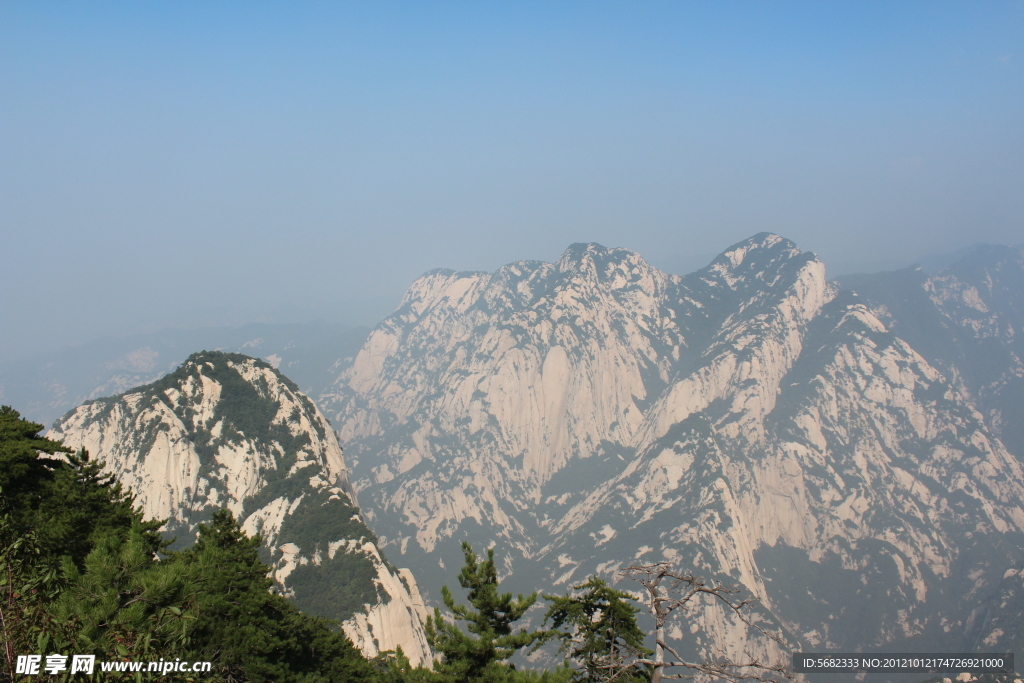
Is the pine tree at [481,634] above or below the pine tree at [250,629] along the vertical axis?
below

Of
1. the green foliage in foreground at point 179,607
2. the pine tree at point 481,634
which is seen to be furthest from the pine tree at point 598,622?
the pine tree at point 481,634

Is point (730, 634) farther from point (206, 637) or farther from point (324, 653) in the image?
point (206, 637)

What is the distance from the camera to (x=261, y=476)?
10056 cm

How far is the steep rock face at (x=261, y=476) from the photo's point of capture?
81.1 metres

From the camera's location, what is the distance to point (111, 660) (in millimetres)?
12750

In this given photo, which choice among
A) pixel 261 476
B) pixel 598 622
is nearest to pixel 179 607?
pixel 598 622

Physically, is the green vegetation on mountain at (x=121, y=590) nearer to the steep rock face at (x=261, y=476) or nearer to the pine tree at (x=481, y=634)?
the pine tree at (x=481, y=634)

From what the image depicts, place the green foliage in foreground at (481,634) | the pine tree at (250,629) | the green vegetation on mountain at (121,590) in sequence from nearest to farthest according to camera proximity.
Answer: the green vegetation on mountain at (121,590) → the pine tree at (250,629) → the green foliage in foreground at (481,634)

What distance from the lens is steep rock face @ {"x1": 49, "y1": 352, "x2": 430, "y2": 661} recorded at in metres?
81.1

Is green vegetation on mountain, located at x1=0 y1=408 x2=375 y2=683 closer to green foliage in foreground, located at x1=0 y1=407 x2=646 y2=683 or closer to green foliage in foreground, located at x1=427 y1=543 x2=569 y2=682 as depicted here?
green foliage in foreground, located at x1=0 y1=407 x2=646 y2=683

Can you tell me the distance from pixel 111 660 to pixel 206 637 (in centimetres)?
1250

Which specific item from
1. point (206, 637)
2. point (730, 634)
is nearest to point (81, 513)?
point (206, 637)

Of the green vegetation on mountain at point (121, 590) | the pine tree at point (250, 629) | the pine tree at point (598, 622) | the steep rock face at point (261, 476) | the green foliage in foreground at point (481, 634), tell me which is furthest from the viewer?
the steep rock face at point (261, 476)

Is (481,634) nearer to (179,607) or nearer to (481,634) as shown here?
(481,634)
